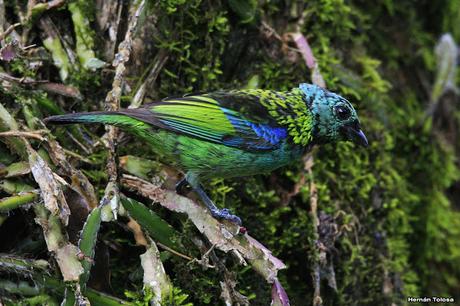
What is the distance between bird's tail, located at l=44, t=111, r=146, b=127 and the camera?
2.75 m

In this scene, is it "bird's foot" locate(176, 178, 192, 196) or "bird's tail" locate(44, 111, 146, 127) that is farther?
"bird's foot" locate(176, 178, 192, 196)

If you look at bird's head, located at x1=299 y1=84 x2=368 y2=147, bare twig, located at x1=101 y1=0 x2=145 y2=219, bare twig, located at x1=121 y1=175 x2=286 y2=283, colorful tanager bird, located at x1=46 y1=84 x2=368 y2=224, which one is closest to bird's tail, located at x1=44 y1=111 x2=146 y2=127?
colorful tanager bird, located at x1=46 y1=84 x2=368 y2=224

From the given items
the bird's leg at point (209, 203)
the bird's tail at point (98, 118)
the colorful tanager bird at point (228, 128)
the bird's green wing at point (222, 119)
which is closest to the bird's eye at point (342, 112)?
the colorful tanager bird at point (228, 128)

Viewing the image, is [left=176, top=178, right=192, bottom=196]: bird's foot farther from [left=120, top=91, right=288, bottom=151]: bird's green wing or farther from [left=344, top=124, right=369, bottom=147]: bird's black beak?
Answer: [left=344, top=124, right=369, bottom=147]: bird's black beak

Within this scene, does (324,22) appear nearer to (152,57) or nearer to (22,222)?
(152,57)

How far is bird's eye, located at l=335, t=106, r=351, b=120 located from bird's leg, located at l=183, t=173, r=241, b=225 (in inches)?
31.1

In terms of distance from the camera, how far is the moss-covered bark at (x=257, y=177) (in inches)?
116

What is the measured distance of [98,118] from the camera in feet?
9.19

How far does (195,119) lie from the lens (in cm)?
301

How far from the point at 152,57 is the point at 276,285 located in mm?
1591

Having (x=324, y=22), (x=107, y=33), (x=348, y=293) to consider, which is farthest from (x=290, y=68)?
(x=348, y=293)

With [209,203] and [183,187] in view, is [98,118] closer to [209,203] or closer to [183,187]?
[183,187]

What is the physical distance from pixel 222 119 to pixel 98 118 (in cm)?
63

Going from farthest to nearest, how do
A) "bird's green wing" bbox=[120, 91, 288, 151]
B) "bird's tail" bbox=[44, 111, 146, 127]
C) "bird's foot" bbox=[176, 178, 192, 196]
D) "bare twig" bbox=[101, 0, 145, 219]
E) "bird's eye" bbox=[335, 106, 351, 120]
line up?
"bird's eye" bbox=[335, 106, 351, 120], "bird's foot" bbox=[176, 178, 192, 196], "bird's green wing" bbox=[120, 91, 288, 151], "bare twig" bbox=[101, 0, 145, 219], "bird's tail" bbox=[44, 111, 146, 127]
